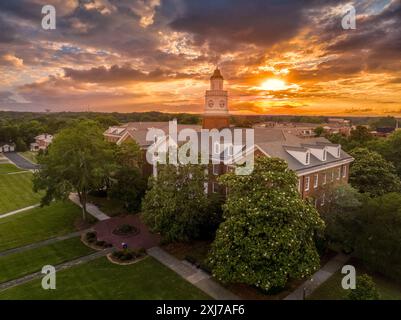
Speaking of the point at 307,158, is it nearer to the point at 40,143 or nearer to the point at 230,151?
the point at 230,151

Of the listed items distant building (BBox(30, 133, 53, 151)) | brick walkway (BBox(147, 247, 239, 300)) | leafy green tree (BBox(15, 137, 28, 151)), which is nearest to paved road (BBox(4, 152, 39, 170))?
distant building (BBox(30, 133, 53, 151))

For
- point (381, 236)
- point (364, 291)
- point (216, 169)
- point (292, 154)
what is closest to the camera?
point (364, 291)

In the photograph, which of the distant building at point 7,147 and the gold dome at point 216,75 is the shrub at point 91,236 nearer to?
the gold dome at point 216,75

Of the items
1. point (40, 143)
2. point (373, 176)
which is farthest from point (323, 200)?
point (40, 143)

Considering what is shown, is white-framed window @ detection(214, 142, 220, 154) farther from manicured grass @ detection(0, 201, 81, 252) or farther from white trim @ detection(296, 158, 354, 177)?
manicured grass @ detection(0, 201, 81, 252)

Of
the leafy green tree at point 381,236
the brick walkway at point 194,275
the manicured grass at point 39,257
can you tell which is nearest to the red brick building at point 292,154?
the leafy green tree at point 381,236

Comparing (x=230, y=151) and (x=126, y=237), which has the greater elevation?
(x=230, y=151)
